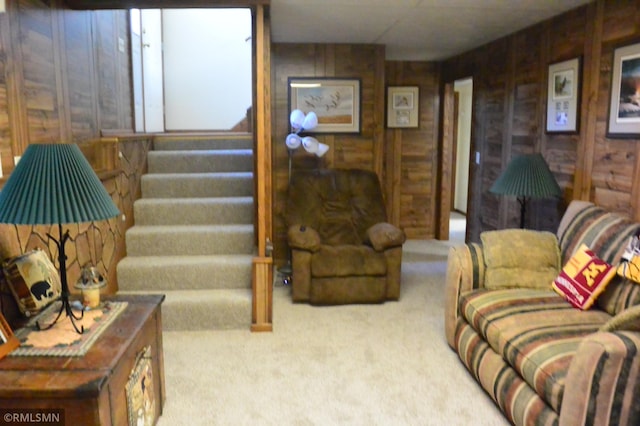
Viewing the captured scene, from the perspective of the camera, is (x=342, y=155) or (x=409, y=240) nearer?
(x=342, y=155)

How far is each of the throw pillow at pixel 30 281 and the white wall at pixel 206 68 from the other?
158 inches

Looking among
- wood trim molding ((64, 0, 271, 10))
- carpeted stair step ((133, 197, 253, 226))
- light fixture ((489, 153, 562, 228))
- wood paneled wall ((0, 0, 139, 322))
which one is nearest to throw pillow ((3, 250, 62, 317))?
wood paneled wall ((0, 0, 139, 322))

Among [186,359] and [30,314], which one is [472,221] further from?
[30,314]

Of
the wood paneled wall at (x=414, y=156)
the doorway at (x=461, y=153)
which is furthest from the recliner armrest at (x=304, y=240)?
the doorway at (x=461, y=153)

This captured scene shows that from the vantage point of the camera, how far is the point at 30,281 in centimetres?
204

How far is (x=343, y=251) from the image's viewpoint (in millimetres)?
3848

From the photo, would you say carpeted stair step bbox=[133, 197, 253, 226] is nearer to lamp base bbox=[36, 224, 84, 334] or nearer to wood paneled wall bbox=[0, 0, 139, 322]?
wood paneled wall bbox=[0, 0, 139, 322]

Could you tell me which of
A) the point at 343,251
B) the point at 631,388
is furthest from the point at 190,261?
the point at 631,388

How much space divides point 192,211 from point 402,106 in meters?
3.01

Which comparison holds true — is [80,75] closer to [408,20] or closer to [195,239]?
[195,239]

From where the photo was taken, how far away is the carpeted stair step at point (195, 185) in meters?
4.17

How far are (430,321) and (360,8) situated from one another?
2.23 m

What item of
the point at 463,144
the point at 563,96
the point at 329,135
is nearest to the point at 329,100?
the point at 329,135

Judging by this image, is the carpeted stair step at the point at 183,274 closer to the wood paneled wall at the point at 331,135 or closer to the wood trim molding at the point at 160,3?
the wood paneled wall at the point at 331,135
